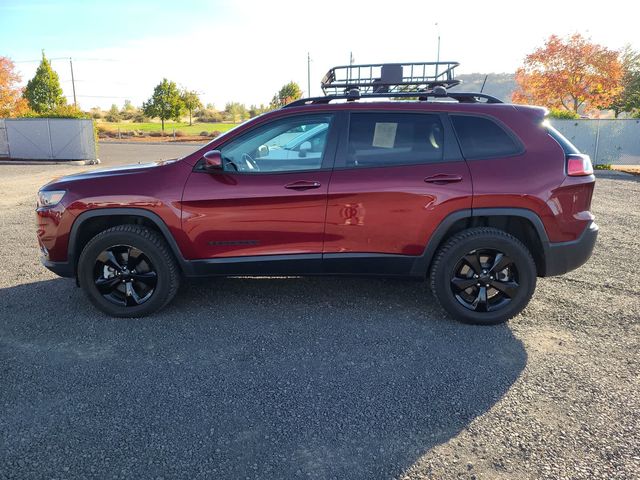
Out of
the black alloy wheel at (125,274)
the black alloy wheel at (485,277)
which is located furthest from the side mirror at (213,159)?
the black alloy wheel at (485,277)

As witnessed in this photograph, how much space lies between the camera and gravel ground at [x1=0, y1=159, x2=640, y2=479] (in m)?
2.39

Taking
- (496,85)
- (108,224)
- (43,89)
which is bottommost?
(108,224)

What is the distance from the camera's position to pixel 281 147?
158 inches

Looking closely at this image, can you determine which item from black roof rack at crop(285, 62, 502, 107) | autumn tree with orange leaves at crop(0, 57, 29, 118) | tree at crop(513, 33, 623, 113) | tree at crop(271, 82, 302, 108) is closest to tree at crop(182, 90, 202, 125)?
tree at crop(271, 82, 302, 108)

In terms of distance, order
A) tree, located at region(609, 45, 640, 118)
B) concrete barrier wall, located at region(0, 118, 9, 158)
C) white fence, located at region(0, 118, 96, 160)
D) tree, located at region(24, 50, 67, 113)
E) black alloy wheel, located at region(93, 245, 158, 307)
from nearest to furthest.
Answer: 1. black alloy wheel, located at region(93, 245, 158, 307)
2. white fence, located at region(0, 118, 96, 160)
3. concrete barrier wall, located at region(0, 118, 9, 158)
4. tree, located at region(609, 45, 640, 118)
5. tree, located at region(24, 50, 67, 113)

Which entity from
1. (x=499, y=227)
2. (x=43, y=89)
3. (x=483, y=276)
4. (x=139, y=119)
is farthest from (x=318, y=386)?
(x=139, y=119)

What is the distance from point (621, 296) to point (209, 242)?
387 centimetres

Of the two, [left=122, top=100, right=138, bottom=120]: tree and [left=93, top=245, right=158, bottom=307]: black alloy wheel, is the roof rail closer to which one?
[left=93, top=245, right=158, bottom=307]: black alloy wheel

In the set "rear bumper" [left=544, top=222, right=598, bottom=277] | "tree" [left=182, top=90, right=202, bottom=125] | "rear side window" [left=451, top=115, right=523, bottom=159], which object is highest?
"tree" [left=182, top=90, right=202, bottom=125]

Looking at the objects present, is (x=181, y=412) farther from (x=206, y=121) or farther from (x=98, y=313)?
(x=206, y=121)

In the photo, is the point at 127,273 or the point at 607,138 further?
the point at 607,138

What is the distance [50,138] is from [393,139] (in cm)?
2176

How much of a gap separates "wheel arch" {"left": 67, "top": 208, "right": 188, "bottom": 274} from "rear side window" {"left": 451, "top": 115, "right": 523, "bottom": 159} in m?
2.51

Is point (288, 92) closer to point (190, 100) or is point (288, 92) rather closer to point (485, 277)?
point (190, 100)
